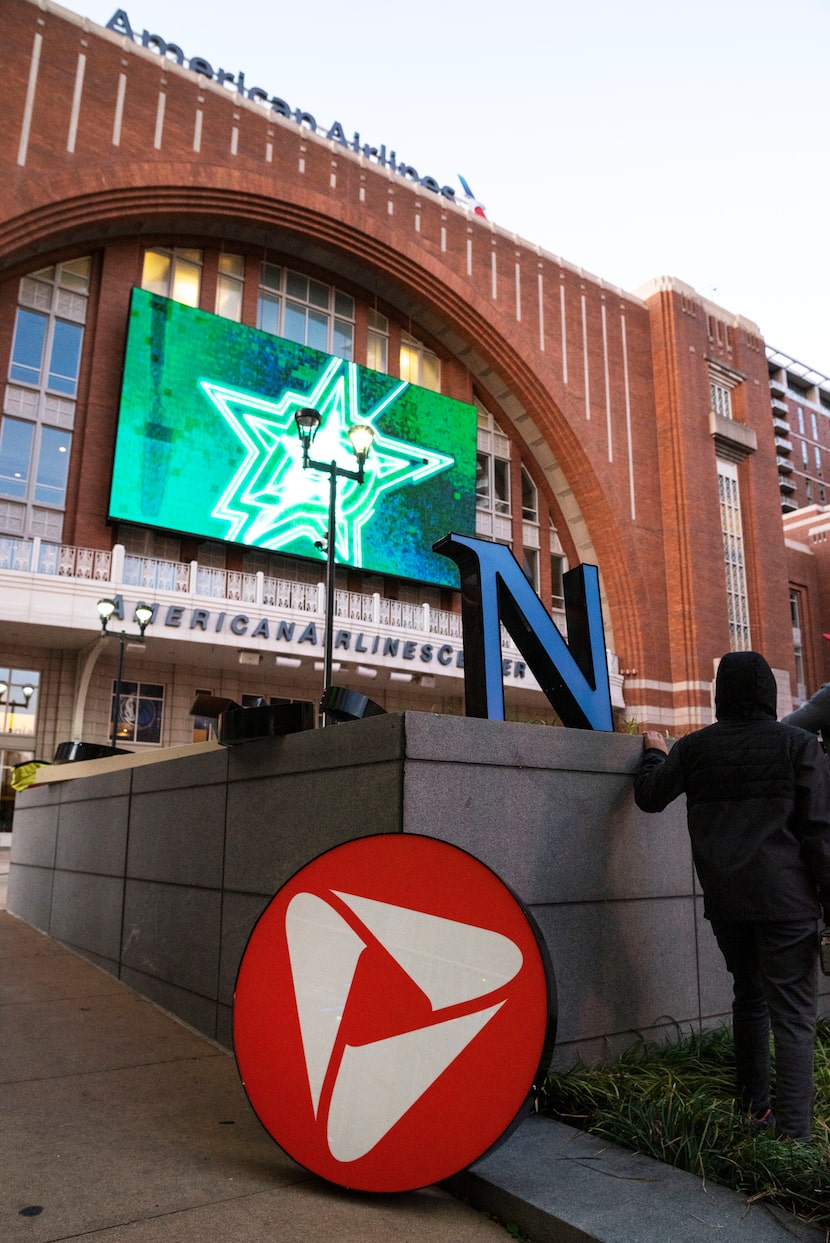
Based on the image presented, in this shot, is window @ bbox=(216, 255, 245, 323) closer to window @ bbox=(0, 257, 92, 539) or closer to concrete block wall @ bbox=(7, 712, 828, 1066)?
window @ bbox=(0, 257, 92, 539)

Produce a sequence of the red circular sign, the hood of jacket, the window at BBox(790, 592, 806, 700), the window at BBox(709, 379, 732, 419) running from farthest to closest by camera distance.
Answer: the window at BBox(790, 592, 806, 700) → the window at BBox(709, 379, 732, 419) → the hood of jacket → the red circular sign

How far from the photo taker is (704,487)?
3841cm

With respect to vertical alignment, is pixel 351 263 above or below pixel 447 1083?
above

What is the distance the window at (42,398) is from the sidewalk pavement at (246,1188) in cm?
2427

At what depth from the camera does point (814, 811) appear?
3379 mm

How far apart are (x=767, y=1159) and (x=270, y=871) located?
2751 mm

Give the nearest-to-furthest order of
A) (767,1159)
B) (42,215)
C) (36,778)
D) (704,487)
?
(767,1159) < (36,778) < (42,215) < (704,487)

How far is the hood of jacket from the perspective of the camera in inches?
143

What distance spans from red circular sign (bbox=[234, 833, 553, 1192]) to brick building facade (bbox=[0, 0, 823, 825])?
70.0 feet

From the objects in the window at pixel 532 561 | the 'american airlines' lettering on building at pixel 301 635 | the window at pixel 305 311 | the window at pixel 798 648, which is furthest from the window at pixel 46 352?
the window at pixel 798 648

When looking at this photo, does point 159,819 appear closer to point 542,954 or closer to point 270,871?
point 270,871

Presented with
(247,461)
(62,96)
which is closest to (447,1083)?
(247,461)

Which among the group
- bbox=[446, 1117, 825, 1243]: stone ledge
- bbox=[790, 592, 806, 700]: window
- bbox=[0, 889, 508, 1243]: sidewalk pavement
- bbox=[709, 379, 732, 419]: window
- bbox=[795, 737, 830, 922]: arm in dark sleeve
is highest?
bbox=[709, 379, 732, 419]: window

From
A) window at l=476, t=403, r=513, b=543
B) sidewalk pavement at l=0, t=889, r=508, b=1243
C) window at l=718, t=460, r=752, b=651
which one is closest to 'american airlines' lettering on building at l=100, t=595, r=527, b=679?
window at l=476, t=403, r=513, b=543
